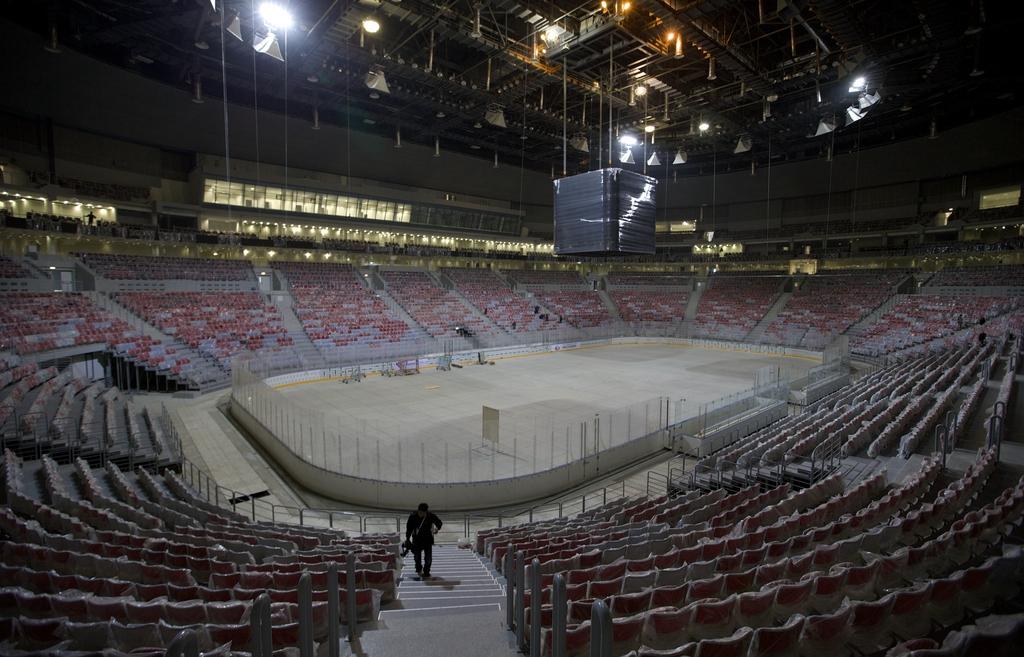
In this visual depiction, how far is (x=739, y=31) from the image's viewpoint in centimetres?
1683

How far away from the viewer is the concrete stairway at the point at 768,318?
123 ft

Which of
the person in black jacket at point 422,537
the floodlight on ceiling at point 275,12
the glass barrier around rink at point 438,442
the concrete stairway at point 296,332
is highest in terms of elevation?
the floodlight on ceiling at point 275,12

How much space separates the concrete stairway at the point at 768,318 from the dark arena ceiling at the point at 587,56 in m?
14.9

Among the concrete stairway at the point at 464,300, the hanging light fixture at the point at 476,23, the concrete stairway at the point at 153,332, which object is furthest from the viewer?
the concrete stairway at the point at 464,300

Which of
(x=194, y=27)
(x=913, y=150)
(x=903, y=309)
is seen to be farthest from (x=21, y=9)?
(x=913, y=150)

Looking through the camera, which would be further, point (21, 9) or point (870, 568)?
point (21, 9)

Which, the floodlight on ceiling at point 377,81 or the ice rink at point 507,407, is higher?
the floodlight on ceiling at point 377,81

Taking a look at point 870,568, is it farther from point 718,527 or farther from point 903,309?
point 903,309

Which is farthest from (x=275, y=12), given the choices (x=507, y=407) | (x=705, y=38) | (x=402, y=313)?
(x=402, y=313)

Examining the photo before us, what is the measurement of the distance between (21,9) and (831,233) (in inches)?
2206

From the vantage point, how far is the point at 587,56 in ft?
55.5

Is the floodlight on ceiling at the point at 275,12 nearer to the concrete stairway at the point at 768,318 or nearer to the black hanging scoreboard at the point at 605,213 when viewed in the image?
the black hanging scoreboard at the point at 605,213

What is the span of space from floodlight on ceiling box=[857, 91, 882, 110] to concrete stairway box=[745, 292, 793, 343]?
19708 millimetres

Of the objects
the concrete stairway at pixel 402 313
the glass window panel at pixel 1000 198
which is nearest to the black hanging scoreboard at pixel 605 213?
the concrete stairway at pixel 402 313
